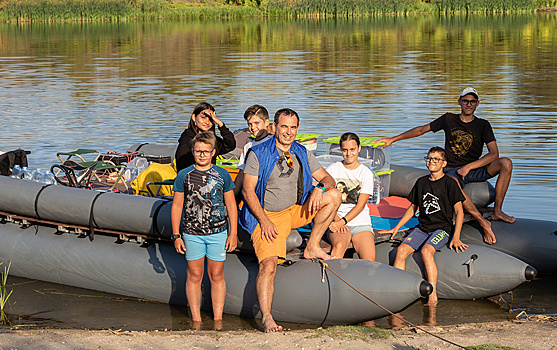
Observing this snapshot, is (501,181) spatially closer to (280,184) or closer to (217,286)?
(280,184)

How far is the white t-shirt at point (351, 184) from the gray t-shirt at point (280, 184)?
0.68 metres

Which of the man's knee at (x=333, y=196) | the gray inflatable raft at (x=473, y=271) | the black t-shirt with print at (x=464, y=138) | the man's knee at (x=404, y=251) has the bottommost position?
the gray inflatable raft at (x=473, y=271)

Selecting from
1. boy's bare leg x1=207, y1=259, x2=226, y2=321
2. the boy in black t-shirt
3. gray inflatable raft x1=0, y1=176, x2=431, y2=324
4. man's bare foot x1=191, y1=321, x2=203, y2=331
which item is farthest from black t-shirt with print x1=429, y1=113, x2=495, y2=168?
man's bare foot x1=191, y1=321, x2=203, y2=331

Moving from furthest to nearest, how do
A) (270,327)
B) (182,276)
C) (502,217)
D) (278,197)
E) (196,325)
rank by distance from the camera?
(502,217), (182,276), (196,325), (278,197), (270,327)

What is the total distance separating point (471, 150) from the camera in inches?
299

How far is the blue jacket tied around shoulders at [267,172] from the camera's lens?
18.9ft

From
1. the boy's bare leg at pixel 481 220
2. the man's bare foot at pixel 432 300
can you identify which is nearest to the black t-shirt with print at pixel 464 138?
the boy's bare leg at pixel 481 220

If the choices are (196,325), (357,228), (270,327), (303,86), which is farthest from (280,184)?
(303,86)

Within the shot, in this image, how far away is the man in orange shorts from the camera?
5750 mm


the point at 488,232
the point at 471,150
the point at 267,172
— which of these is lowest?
the point at 488,232

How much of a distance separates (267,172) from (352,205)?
1071 millimetres

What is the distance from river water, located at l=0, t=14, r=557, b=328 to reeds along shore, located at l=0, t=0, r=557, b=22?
46.0 ft

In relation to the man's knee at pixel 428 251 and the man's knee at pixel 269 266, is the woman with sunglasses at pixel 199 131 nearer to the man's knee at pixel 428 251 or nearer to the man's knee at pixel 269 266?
the man's knee at pixel 269 266

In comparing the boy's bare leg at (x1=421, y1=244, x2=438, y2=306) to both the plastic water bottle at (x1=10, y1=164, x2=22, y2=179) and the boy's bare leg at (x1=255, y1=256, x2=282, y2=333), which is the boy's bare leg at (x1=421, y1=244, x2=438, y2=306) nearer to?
the boy's bare leg at (x1=255, y1=256, x2=282, y2=333)
